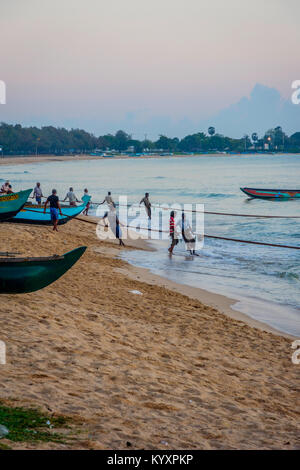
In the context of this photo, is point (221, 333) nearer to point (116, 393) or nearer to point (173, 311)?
point (173, 311)

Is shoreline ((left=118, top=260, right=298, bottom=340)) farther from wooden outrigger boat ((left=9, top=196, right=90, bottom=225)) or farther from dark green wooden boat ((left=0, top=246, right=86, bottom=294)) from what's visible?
wooden outrigger boat ((left=9, top=196, right=90, bottom=225))

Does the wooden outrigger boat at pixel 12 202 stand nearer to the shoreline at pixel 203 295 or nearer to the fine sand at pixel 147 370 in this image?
the shoreline at pixel 203 295

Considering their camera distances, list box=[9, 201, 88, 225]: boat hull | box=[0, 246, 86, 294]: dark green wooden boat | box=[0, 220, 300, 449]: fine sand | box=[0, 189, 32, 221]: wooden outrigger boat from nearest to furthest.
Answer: box=[0, 220, 300, 449]: fine sand
box=[0, 246, 86, 294]: dark green wooden boat
box=[0, 189, 32, 221]: wooden outrigger boat
box=[9, 201, 88, 225]: boat hull

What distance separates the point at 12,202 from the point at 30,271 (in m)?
9.10

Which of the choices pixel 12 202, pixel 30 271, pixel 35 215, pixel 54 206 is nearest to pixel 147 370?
pixel 30 271

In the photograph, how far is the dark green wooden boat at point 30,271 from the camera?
8.38m

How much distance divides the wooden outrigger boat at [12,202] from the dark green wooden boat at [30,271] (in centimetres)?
837

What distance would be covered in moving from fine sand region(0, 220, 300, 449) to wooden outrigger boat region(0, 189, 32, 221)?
6.54 metres

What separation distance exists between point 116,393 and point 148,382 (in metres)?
0.61

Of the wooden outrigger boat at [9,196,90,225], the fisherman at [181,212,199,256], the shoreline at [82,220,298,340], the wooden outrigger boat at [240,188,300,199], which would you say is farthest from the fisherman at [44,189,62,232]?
the wooden outrigger boat at [240,188,300,199]

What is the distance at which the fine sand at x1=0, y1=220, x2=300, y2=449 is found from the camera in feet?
16.1

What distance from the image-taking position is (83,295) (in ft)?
34.4

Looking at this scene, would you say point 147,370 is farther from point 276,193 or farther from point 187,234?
point 276,193

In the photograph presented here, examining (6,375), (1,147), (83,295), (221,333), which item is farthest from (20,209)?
(1,147)
